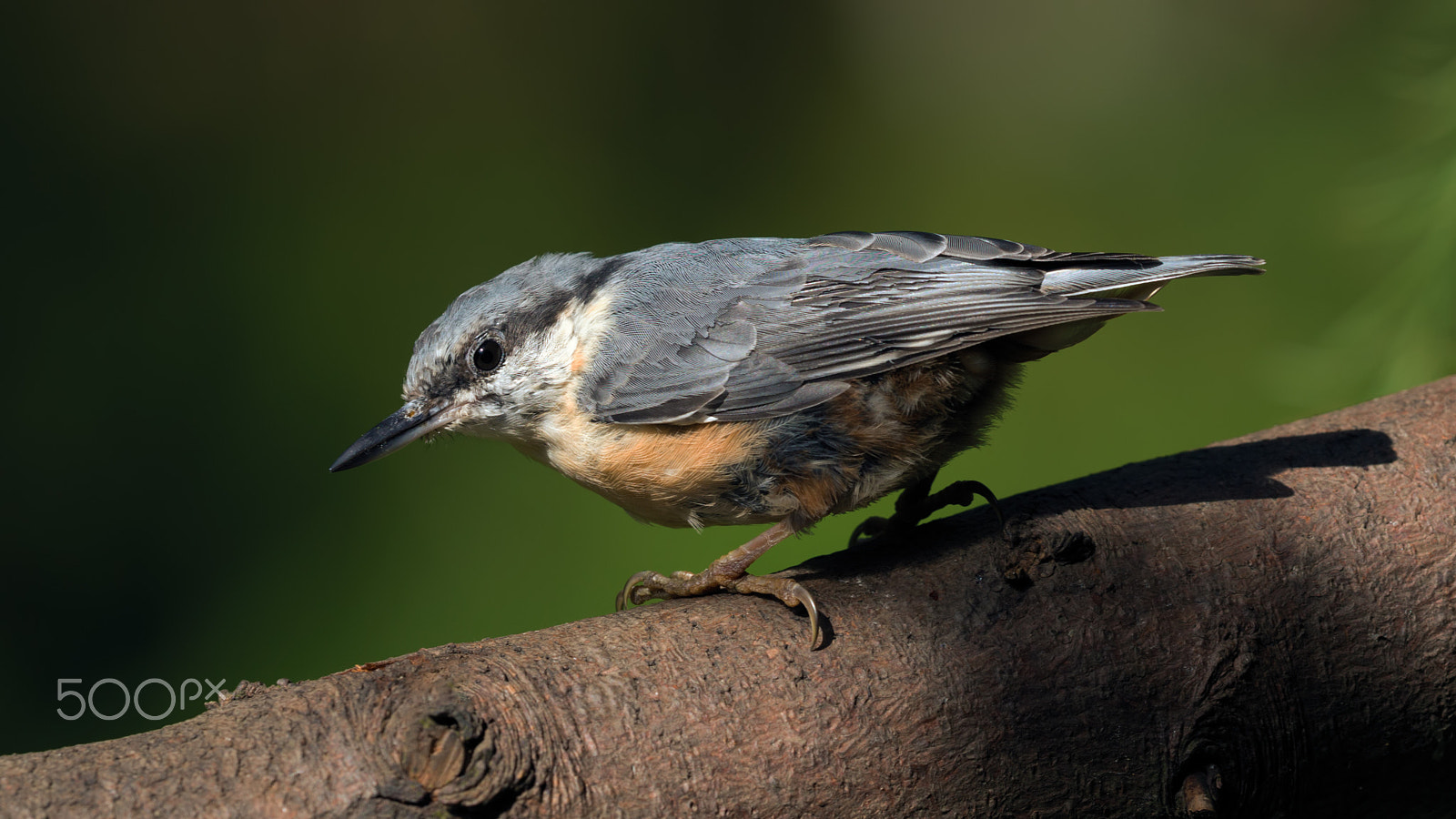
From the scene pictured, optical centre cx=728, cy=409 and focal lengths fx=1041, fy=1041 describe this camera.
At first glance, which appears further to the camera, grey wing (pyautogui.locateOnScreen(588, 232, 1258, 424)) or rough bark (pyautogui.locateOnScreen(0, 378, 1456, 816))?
grey wing (pyautogui.locateOnScreen(588, 232, 1258, 424))

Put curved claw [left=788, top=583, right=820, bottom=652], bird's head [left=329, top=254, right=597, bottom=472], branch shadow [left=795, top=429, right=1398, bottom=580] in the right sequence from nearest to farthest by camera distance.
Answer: curved claw [left=788, top=583, right=820, bottom=652] < branch shadow [left=795, top=429, right=1398, bottom=580] < bird's head [left=329, top=254, right=597, bottom=472]

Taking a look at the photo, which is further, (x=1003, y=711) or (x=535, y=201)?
(x=535, y=201)

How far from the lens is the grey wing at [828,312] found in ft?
5.61

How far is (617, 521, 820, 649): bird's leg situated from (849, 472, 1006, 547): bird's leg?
6.7 inches

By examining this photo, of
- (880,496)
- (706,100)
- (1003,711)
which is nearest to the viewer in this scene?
(1003,711)

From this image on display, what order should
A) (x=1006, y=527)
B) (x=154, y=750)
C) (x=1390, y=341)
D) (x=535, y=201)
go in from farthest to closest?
(x=535, y=201) < (x=1390, y=341) < (x=1006, y=527) < (x=154, y=750)

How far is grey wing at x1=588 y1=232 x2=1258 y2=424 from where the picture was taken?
5.61 feet

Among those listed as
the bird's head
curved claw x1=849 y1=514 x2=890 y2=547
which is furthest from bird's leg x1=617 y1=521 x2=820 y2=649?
the bird's head

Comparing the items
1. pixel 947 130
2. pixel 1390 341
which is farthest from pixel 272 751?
pixel 947 130

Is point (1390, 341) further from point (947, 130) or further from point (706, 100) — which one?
point (706, 100)

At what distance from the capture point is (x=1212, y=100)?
10.4ft

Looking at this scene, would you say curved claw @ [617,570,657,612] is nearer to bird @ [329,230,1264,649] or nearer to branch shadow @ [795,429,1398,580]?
bird @ [329,230,1264,649]

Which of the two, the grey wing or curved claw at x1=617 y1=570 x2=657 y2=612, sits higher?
the grey wing

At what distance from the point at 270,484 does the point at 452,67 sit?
141 centimetres
